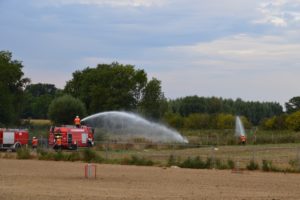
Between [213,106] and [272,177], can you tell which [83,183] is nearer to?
[272,177]

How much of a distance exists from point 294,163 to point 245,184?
10.5 m

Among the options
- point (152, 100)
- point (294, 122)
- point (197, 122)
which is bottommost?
point (294, 122)

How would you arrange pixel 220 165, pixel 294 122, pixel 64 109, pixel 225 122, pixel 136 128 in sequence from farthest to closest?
pixel 225 122, pixel 294 122, pixel 64 109, pixel 136 128, pixel 220 165

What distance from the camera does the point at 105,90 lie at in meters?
105

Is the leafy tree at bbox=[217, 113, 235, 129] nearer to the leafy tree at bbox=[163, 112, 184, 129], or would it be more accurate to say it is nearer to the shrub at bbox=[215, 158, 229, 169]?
the leafy tree at bbox=[163, 112, 184, 129]

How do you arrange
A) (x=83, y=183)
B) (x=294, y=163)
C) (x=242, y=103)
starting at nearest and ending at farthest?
1. (x=83, y=183)
2. (x=294, y=163)
3. (x=242, y=103)

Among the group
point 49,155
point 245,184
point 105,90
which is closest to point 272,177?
point 245,184

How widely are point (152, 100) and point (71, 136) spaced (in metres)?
51.0

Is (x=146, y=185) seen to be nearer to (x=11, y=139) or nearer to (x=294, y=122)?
(x=11, y=139)

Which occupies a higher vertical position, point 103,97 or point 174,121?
point 103,97

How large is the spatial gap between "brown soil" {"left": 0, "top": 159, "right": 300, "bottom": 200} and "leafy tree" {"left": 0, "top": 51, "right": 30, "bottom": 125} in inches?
2643

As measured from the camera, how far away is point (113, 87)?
106 meters

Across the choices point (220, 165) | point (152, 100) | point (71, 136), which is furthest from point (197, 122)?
point (220, 165)

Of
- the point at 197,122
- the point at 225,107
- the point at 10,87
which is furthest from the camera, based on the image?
the point at 225,107
